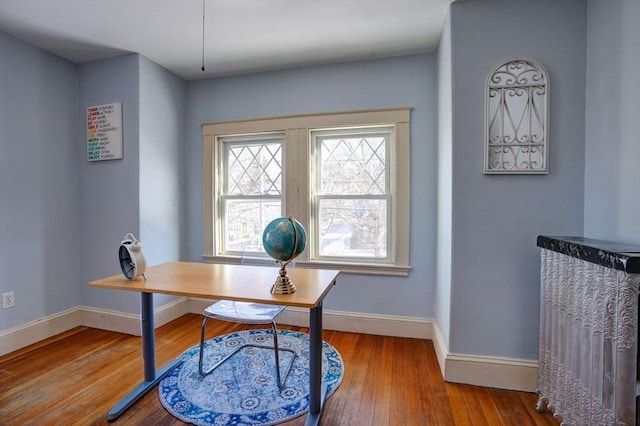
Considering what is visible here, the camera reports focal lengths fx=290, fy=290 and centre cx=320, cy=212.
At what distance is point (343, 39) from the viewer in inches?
90.7

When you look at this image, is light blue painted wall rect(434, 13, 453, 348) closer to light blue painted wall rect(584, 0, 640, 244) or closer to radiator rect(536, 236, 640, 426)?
radiator rect(536, 236, 640, 426)

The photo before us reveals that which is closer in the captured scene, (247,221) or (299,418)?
(299,418)

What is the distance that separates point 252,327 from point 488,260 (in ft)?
6.81

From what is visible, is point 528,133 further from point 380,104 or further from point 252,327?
point 252,327

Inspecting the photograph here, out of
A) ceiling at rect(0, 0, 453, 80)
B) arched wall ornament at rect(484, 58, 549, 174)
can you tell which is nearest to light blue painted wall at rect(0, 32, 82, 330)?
ceiling at rect(0, 0, 453, 80)

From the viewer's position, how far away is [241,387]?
1.81 metres

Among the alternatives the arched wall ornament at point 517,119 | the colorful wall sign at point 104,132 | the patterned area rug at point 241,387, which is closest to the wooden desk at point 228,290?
the patterned area rug at point 241,387

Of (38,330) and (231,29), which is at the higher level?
(231,29)

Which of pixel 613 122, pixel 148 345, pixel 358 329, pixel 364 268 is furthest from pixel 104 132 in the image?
pixel 613 122

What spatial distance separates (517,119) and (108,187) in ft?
10.8

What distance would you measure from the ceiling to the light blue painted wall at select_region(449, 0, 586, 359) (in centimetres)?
42

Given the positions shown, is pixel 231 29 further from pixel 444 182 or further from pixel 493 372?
pixel 493 372

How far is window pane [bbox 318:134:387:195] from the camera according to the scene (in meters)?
2.67

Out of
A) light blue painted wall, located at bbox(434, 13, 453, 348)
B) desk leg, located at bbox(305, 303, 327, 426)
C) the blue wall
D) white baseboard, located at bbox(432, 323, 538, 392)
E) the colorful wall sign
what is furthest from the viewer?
the colorful wall sign
